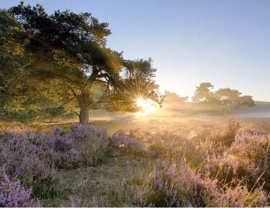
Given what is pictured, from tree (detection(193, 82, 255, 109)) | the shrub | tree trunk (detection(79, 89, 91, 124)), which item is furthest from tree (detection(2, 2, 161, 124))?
tree (detection(193, 82, 255, 109))

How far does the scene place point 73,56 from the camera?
38.2ft

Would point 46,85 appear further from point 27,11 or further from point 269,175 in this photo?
point 269,175

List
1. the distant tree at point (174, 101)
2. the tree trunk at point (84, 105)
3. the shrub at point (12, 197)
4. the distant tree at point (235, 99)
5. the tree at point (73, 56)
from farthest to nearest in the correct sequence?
the distant tree at point (174, 101) < the distant tree at point (235, 99) < the tree trunk at point (84, 105) < the tree at point (73, 56) < the shrub at point (12, 197)

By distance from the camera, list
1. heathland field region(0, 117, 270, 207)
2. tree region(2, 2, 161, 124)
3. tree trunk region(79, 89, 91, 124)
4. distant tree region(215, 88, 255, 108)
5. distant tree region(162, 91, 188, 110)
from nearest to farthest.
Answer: heathland field region(0, 117, 270, 207) → tree region(2, 2, 161, 124) → tree trunk region(79, 89, 91, 124) → distant tree region(215, 88, 255, 108) → distant tree region(162, 91, 188, 110)

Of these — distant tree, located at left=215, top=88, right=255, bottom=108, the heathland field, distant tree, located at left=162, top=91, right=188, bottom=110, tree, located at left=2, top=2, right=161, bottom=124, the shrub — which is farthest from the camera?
distant tree, located at left=162, top=91, right=188, bottom=110

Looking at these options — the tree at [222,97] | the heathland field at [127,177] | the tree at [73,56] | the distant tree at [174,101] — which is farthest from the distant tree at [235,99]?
the heathland field at [127,177]

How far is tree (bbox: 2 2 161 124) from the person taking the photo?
11.7 meters

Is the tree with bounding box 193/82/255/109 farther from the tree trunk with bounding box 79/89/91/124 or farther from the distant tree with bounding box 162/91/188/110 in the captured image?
the tree trunk with bounding box 79/89/91/124

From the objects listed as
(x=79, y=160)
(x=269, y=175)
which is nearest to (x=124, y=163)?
(x=79, y=160)

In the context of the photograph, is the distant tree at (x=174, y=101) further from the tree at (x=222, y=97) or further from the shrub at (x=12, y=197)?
the shrub at (x=12, y=197)

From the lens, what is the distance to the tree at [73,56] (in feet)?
38.4

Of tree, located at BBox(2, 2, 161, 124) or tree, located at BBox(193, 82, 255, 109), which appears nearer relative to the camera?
tree, located at BBox(2, 2, 161, 124)

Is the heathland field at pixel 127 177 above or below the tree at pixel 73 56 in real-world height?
below

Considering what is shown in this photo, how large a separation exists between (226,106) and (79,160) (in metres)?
45.8
